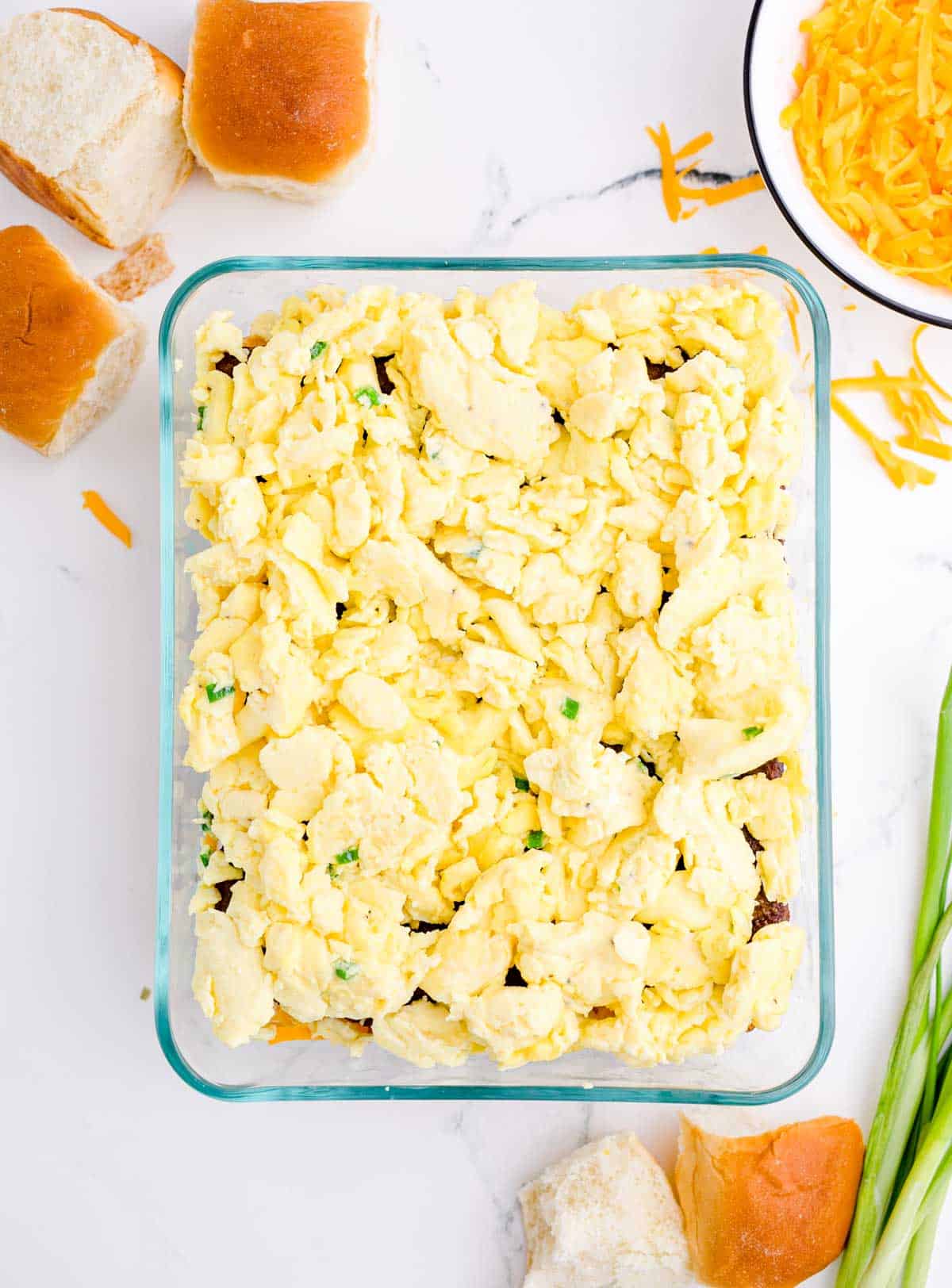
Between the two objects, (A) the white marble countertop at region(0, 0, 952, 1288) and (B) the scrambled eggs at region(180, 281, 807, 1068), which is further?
(A) the white marble countertop at region(0, 0, 952, 1288)

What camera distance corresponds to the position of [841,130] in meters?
1.55

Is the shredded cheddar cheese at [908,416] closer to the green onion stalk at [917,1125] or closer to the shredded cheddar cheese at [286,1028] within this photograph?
the green onion stalk at [917,1125]

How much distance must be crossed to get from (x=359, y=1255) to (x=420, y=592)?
0.98m

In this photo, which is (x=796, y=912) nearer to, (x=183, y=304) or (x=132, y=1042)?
(x=132, y=1042)

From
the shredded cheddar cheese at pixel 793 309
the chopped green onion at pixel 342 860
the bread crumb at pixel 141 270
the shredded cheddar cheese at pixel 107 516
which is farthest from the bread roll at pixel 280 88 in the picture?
the chopped green onion at pixel 342 860

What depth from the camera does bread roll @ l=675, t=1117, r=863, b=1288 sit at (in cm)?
158

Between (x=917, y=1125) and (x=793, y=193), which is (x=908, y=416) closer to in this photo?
(x=793, y=193)

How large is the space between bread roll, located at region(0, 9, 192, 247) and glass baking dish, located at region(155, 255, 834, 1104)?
0.77 ft

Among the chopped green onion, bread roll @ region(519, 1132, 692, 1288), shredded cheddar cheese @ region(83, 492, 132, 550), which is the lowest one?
bread roll @ region(519, 1132, 692, 1288)

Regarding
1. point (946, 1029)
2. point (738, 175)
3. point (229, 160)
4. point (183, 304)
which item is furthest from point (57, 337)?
point (946, 1029)

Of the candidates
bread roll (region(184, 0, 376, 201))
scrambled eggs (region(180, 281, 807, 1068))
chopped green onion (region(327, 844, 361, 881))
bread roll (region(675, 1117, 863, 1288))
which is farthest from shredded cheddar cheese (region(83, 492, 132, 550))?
bread roll (region(675, 1117, 863, 1288))

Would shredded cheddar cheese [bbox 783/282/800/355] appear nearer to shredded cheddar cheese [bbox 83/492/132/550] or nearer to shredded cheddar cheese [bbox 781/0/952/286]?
shredded cheddar cheese [bbox 781/0/952/286]

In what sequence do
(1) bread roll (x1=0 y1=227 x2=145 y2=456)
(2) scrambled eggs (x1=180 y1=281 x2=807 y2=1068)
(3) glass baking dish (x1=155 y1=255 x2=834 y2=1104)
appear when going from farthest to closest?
(1) bread roll (x1=0 y1=227 x2=145 y2=456)
(3) glass baking dish (x1=155 y1=255 x2=834 y2=1104)
(2) scrambled eggs (x1=180 y1=281 x2=807 y2=1068)

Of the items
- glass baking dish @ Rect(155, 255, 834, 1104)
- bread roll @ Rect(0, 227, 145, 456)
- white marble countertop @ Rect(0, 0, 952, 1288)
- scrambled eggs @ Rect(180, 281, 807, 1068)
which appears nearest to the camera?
scrambled eggs @ Rect(180, 281, 807, 1068)
